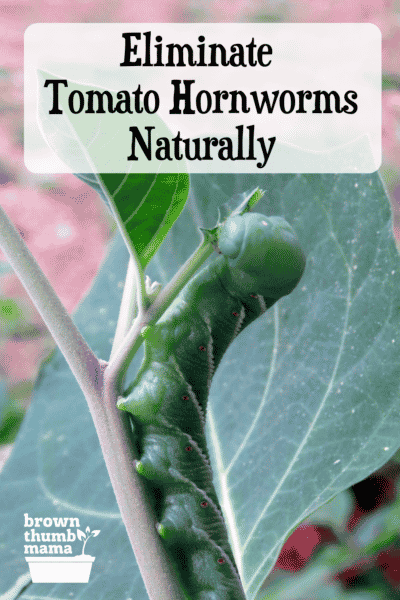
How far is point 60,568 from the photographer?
334 millimetres

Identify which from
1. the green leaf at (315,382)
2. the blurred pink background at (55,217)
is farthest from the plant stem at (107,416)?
the blurred pink background at (55,217)

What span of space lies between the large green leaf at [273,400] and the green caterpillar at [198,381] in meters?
0.06

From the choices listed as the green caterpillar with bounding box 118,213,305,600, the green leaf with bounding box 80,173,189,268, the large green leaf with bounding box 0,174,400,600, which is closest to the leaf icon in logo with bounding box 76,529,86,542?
the large green leaf with bounding box 0,174,400,600

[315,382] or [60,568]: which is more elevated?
[315,382]

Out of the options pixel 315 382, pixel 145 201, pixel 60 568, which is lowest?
pixel 60 568

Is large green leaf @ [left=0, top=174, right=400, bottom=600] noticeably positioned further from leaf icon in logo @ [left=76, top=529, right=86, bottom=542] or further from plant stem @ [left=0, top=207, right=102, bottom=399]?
plant stem @ [left=0, top=207, right=102, bottom=399]

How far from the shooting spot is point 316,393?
337 mm

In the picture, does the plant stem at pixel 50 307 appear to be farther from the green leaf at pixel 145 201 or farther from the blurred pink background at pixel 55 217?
the blurred pink background at pixel 55 217

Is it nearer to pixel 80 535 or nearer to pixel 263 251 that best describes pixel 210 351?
pixel 263 251

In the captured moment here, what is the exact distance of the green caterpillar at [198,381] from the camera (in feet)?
0.74

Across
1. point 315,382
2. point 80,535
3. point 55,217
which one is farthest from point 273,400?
point 55,217

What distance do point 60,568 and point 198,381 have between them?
0.17 m

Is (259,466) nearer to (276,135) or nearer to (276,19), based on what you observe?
(276,135)

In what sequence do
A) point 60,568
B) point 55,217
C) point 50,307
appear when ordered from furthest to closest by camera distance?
point 55,217
point 60,568
point 50,307
